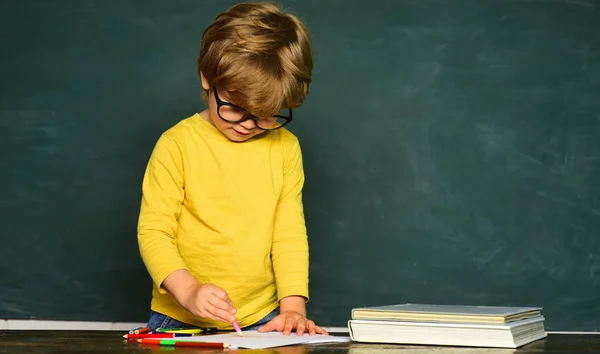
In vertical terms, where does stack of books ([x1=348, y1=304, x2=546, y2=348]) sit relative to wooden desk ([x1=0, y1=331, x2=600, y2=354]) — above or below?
above

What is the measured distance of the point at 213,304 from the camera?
1328 millimetres

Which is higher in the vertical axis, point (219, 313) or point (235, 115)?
point (235, 115)

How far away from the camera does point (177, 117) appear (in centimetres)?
289

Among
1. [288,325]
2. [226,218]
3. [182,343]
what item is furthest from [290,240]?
[182,343]

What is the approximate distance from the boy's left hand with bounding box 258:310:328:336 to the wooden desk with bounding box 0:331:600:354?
0.77ft

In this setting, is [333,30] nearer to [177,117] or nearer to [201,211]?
[177,117]

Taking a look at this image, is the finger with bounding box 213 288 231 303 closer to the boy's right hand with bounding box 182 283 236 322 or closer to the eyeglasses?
the boy's right hand with bounding box 182 283 236 322

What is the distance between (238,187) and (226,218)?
75 millimetres

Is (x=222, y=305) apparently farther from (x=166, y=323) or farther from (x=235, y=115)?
(x=235, y=115)

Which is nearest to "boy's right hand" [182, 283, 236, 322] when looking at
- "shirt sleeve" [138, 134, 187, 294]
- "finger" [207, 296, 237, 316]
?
"finger" [207, 296, 237, 316]

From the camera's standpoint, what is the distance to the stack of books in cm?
116

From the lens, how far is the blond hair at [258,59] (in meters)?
1.54

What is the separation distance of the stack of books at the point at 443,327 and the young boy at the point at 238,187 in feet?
0.83

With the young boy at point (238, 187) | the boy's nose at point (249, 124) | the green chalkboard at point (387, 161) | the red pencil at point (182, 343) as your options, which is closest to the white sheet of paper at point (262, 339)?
the red pencil at point (182, 343)
